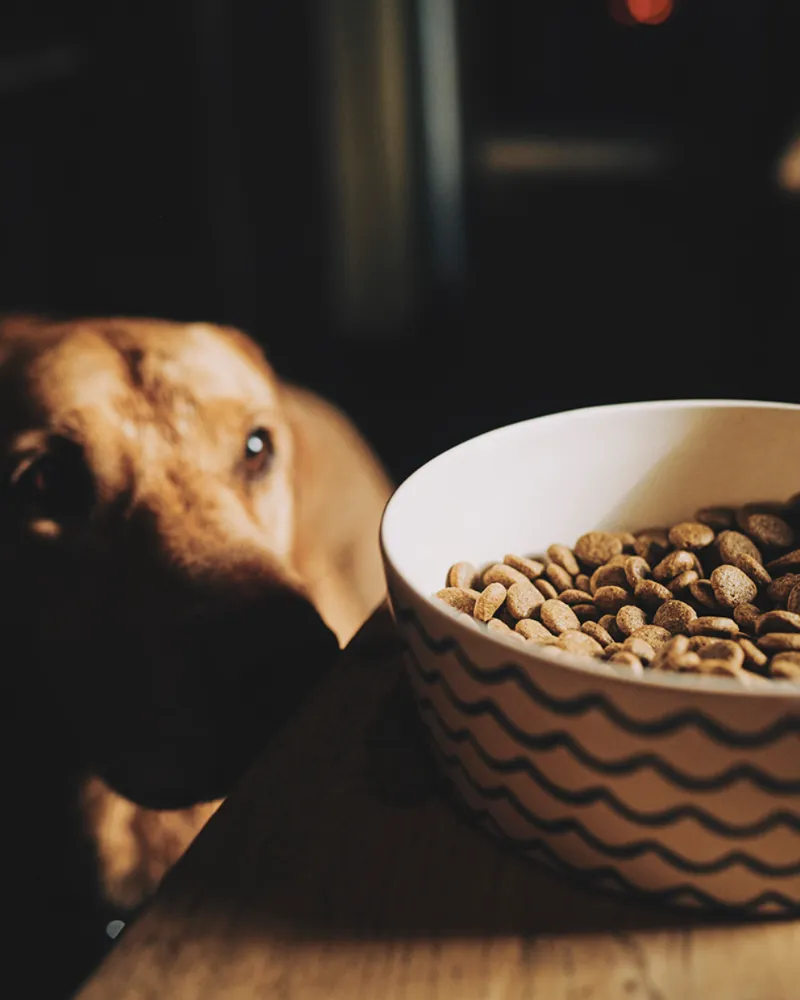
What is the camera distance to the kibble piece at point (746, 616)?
51 centimetres

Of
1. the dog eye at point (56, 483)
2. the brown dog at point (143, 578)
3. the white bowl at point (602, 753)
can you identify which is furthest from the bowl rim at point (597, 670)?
the dog eye at point (56, 483)

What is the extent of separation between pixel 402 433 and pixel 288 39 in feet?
3.77

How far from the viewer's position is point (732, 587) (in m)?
0.53

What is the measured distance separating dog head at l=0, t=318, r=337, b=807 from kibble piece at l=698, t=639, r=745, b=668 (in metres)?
0.35

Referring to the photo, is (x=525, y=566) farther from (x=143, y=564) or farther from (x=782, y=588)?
(x=143, y=564)

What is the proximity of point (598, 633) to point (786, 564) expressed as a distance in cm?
13

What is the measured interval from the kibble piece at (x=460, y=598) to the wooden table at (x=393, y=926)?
0.30ft

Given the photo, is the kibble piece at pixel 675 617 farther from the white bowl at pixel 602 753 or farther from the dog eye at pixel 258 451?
the dog eye at pixel 258 451

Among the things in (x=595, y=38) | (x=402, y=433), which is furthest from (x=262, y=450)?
(x=595, y=38)

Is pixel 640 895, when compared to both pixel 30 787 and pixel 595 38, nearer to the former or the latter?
pixel 30 787

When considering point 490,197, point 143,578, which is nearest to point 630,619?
point 143,578

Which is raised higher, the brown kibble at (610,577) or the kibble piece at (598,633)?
the kibble piece at (598,633)

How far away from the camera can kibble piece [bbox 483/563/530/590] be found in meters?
0.56

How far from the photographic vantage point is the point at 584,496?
24.8 inches
